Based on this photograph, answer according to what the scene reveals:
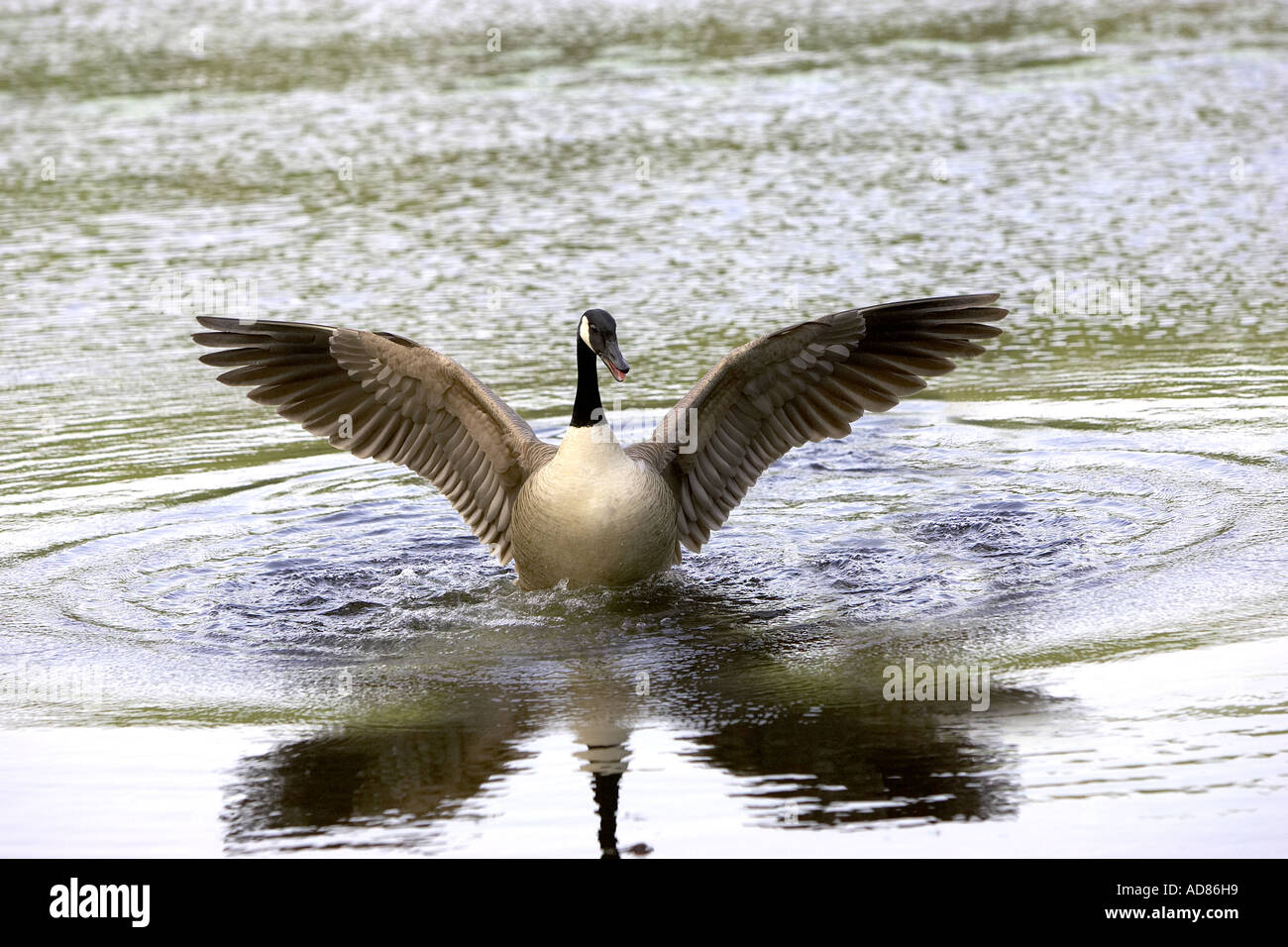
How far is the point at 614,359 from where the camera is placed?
7223 millimetres

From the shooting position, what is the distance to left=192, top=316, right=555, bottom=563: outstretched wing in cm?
769

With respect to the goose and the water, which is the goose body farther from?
the water

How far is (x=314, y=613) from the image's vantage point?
24.4 ft

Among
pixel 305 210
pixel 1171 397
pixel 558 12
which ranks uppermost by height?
pixel 558 12

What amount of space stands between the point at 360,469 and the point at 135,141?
967 cm

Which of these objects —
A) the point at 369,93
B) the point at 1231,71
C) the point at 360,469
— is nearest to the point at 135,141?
the point at 369,93

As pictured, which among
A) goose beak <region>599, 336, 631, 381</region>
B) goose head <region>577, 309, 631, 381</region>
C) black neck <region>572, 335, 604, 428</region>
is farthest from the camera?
black neck <region>572, 335, 604, 428</region>

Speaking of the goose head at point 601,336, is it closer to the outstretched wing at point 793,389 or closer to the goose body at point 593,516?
the goose body at point 593,516

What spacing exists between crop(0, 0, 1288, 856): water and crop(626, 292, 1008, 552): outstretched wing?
363 millimetres

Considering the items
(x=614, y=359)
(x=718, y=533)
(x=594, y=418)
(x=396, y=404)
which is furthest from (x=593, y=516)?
(x=718, y=533)

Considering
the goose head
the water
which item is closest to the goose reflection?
the water

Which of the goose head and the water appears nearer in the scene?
the water

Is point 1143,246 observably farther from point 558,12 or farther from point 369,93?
point 558,12

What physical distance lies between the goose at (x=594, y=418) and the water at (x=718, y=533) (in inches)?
11.4
